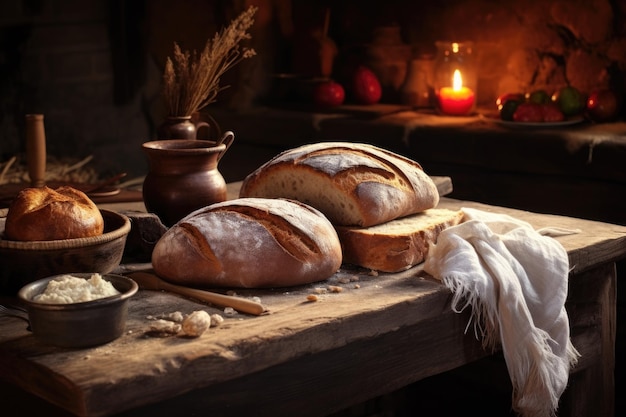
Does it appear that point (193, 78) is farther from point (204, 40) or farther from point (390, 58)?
point (204, 40)

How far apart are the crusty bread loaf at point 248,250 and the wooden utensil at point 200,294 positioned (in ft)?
0.06

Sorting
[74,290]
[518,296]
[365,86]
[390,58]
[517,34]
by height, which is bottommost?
[518,296]

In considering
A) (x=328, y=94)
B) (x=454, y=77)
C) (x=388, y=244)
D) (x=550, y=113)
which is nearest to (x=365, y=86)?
(x=328, y=94)

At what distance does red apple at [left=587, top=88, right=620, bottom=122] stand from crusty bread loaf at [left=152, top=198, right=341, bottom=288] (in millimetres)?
2118

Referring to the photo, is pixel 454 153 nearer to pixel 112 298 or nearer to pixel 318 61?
pixel 318 61

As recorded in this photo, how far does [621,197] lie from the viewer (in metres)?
3.16

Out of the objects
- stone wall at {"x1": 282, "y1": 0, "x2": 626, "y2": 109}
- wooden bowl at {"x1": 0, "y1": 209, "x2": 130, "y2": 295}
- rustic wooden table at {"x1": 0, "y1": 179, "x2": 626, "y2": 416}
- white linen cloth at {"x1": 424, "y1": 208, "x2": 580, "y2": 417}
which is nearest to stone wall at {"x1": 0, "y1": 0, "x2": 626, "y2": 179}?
stone wall at {"x1": 282, "y1": 0, "x2": 626, "y2": 109}

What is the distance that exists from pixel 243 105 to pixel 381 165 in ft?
8.32

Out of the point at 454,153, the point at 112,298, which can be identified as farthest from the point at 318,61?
the point at 112,298

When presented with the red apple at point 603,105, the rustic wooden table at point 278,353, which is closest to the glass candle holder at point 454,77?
the red apple at point 603,105

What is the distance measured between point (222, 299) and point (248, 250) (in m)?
0.12

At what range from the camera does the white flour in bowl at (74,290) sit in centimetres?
146

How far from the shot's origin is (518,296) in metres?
1.80

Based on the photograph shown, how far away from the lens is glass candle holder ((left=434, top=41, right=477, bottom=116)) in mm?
3951
